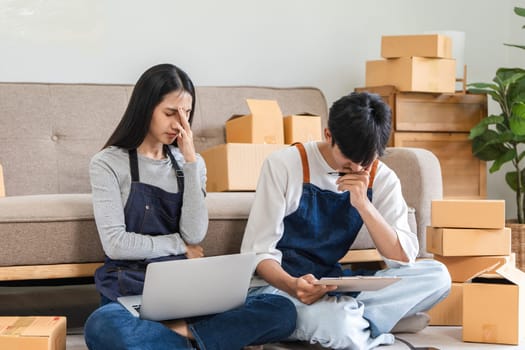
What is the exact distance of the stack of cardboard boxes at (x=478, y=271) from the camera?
2.39 meters

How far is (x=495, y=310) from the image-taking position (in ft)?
7.87

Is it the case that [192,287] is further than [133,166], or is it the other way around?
[133,166]

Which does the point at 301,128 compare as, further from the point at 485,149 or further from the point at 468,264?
the point at 485,149

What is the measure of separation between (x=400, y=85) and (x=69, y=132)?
1.39 metres

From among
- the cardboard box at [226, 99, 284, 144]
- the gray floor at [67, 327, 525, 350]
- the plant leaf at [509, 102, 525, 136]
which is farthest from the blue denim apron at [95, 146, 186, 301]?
the plant leaf at [509, 102, 525, 136]

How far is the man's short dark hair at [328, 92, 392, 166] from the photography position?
209cm

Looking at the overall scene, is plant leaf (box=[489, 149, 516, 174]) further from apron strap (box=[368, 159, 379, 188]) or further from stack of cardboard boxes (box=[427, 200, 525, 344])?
apron strap (box=[368, 159, 379, 188])

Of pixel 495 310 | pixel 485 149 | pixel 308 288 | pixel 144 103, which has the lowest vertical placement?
pixel 495 310

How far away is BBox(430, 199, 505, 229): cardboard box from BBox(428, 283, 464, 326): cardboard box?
0.69ft

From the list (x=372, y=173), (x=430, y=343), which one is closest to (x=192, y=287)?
(x=372, y=173)

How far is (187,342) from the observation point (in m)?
2.08

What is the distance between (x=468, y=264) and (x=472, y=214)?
17 cm

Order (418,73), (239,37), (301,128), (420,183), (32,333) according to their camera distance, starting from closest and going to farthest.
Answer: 1. (32,333)
2. (420,183)
3. (301,128)
4. (418,73)
5. (239,37)

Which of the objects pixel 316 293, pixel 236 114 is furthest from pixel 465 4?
pixel 316 293
